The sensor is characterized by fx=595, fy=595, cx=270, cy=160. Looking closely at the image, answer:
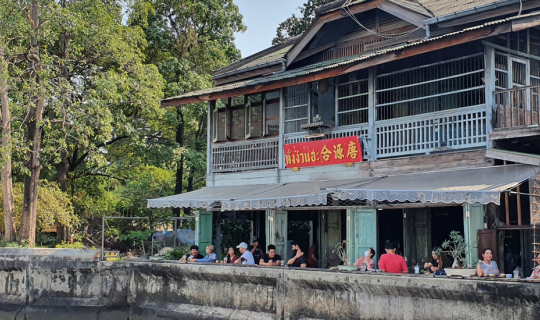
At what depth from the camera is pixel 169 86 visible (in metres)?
24.5

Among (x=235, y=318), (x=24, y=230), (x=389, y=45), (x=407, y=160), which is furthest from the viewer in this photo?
(x=24, y=230)

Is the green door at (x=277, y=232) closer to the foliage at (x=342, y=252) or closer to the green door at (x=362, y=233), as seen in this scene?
the foliage at (x=342, y=252)

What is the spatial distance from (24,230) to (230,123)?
767cm

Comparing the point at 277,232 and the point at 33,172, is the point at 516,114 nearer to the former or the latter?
the point at 277,232

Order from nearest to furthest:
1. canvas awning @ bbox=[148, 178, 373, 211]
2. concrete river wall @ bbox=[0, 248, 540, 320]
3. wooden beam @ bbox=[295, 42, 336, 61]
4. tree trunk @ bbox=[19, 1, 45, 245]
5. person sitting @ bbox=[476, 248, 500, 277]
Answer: concrete river wall @ bbox=[0, 248, 540, 320] < person sitting @ bbox=[476, 248, 500, 277] < canvas awning @ bbox=[148, 178, 373, 211] < wooden beam @ bbox=[295, 42, 336, 61] < tree trunk @ bbox=[19, 1, 45, 245]

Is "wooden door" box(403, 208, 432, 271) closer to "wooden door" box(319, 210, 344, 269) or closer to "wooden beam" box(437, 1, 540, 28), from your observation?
"wooden door" box(319, 210, 344, 269)

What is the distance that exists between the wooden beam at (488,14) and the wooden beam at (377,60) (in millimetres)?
1887

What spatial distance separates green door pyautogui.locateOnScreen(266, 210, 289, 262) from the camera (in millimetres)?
15398

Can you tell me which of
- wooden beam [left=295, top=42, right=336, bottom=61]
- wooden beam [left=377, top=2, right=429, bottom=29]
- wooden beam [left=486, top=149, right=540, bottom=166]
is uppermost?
wooden beam [left=377, top=2, right=429, bottom=29]

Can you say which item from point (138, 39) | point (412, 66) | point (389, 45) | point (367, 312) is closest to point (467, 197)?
point (367, 312)

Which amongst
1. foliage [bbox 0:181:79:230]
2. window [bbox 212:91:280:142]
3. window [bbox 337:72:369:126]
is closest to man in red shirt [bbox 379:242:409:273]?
window [bbox 337:72:369:126]

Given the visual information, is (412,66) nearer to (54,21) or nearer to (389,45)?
(389,45)

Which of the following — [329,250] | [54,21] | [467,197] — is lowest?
[329,250]

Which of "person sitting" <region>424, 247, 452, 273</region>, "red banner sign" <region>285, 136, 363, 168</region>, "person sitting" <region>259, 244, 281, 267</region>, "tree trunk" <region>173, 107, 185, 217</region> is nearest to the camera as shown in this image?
"person sitting" <region>424, 247, 452, 273</region>
